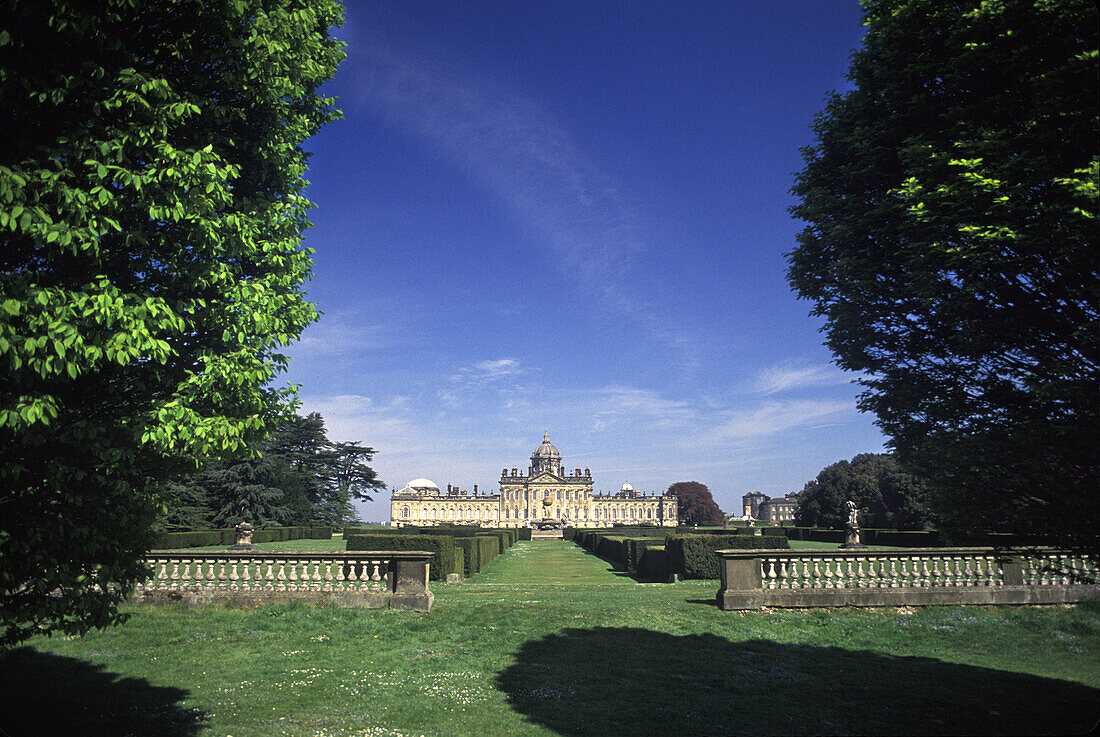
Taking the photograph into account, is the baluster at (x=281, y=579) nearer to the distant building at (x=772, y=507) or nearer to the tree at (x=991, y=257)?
the tree at (x=991, y=257)

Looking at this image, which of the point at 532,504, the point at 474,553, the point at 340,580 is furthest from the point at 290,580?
the point at 532,504

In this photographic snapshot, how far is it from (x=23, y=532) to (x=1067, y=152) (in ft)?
32.1

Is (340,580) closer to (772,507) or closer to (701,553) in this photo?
(701,553)

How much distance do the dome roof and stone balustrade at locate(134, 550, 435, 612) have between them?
468 ft

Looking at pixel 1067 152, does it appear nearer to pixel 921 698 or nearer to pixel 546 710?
pixel 921 698

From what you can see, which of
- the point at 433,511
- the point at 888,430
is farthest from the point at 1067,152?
the point at 433,511

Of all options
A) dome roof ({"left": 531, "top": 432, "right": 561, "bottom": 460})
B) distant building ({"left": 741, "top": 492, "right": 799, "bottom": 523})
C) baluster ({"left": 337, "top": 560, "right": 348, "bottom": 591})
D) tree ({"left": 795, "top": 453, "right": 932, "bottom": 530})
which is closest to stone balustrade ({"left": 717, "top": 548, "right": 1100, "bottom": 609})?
baluster ({"left": 337, "top": 560, "right": 348, "bottom": 591})

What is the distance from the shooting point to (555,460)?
154 metres

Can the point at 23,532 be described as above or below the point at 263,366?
below

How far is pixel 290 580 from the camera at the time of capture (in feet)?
42.1

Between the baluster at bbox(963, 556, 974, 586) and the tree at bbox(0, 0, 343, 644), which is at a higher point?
the tree at bbox(0, 0, 343, 644)

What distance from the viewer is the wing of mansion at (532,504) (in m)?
139

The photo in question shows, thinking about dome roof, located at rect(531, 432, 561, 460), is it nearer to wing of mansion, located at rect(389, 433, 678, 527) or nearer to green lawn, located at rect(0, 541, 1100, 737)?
wing of mansion, located at rect(389, 433, 678, 527)

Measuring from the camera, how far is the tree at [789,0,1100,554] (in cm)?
588
